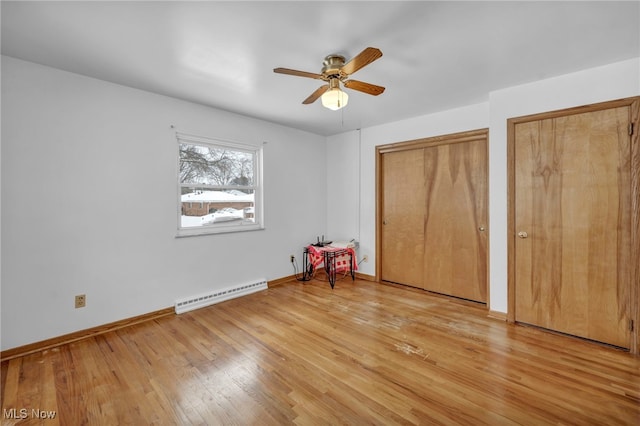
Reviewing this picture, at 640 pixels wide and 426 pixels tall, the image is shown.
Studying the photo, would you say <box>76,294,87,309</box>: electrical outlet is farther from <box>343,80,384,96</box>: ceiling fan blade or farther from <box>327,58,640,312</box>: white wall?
<box>327,58,640,312</box>: white wall

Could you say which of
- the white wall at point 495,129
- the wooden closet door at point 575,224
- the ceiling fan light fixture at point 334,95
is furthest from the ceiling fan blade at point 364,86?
the wooden closet door at point 575,224

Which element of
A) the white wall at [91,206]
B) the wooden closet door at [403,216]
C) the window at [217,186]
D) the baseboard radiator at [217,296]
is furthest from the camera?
the wooden closet door at [403,216]

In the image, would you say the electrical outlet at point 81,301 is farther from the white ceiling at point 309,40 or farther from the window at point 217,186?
the white ceiling at point 309,40

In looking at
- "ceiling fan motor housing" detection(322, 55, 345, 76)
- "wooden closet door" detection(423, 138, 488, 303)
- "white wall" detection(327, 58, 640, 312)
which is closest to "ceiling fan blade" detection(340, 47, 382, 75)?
"ceiling fan motor housing" detection(322, 55, 345, 76)

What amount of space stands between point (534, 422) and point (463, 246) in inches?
86.0

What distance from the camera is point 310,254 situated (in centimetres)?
446

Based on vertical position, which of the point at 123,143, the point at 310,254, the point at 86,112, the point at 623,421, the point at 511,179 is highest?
the point at 86,112

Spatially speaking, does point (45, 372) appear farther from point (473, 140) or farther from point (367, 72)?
point (473, 140)

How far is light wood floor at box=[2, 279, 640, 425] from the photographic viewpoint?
1.65 meters

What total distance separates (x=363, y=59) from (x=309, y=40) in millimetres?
449

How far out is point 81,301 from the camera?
2545mm

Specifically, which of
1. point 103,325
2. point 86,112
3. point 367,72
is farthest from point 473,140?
point 103,325

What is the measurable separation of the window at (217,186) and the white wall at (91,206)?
0.13 m

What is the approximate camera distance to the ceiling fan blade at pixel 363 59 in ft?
5.60
